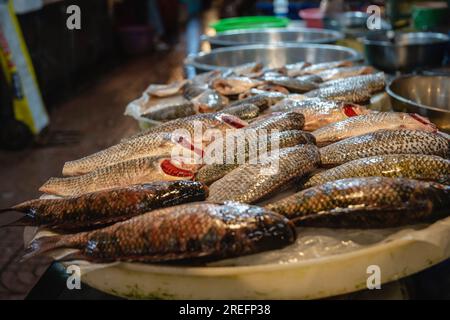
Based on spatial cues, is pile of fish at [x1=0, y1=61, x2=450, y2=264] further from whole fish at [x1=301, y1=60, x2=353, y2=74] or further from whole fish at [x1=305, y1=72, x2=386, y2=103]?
whole fish at [x1=301, y1=60, x2=353, y2=74]

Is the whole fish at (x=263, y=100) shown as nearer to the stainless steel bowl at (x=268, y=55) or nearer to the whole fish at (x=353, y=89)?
the whole fish at (x=353, y=89)

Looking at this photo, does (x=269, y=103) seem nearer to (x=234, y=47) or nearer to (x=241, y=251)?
(x=241, y=251)

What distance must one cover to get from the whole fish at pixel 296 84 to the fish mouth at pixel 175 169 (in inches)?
55.1

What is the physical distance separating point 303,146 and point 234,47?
9.90 feet

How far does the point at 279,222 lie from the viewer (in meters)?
1.38

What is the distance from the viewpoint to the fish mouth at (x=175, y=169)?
1.83m

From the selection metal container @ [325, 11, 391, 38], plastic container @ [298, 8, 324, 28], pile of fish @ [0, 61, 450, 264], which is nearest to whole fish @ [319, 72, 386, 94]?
pile of fish @ [0, 61, 450, 264]

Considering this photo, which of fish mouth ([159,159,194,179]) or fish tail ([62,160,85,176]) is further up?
fish mouth ([159,159,194,179])

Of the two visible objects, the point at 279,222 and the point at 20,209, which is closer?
the point at 279,222

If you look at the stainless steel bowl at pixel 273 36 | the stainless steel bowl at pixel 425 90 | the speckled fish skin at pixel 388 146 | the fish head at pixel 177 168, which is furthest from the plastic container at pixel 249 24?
the fish head at pixel 177 168

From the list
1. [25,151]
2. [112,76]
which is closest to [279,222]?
[25,151]

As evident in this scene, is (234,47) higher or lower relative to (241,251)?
higher

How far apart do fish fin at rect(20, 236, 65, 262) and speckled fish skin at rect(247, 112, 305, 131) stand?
102cm

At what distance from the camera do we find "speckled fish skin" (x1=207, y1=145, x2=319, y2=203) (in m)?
1.63
